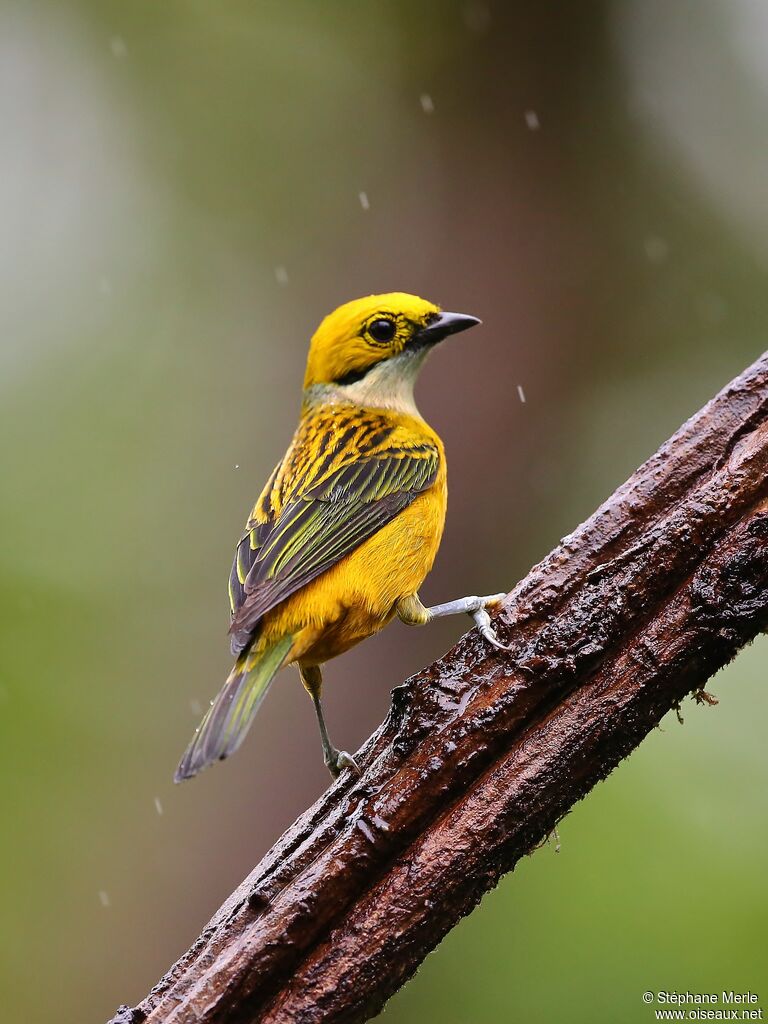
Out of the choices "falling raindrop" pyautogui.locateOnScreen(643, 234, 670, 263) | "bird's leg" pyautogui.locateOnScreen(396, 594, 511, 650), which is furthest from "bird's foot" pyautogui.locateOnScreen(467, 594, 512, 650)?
"falling raindrop" pyautogui.locateOnScreen(643, 234, 670, 263)

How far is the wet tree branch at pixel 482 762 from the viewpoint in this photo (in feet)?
10.1

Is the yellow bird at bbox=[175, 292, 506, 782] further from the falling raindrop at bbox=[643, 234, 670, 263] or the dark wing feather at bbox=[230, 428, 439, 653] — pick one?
the falling raindrop at bbox=[643, 234, 670, 263]

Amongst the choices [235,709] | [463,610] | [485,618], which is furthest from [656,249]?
[235,709]

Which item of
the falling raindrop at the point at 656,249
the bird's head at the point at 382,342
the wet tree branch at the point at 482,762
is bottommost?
the wet tree branch at the point at 482,762

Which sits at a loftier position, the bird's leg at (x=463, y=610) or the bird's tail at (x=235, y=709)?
the bird's leg at (x=463, y=610)

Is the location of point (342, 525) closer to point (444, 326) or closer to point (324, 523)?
point (324, 523)

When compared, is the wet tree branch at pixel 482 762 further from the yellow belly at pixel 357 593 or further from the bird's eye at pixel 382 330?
the bird's eye at pixel 382 330

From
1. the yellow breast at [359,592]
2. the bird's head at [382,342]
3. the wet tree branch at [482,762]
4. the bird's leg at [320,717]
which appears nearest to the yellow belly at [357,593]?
the yellow breast at [359,592]

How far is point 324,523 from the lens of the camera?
4.54 metres

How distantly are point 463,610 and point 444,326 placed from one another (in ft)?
6.81

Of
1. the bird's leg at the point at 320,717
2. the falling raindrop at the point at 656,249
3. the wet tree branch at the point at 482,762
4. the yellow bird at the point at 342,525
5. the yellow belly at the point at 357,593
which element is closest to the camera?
the wet tree branch at the point at 482,762

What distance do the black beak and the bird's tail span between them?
6.88ft

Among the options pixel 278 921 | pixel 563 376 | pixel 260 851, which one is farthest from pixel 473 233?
pixel 278 921

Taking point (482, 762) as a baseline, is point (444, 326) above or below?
above
